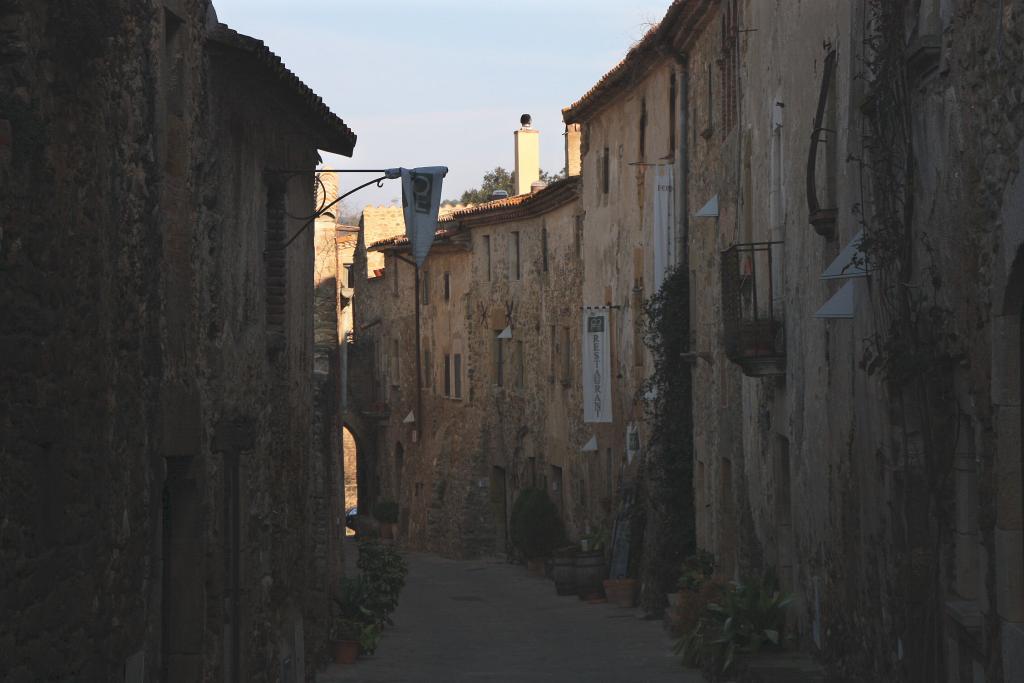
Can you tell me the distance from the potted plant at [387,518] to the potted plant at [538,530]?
12.1 metres

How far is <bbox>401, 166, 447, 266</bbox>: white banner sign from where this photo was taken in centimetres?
1662

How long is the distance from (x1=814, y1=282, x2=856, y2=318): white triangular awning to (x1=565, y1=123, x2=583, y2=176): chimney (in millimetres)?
27551

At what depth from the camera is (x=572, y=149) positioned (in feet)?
131

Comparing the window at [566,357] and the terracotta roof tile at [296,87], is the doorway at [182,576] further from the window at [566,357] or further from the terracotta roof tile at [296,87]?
the window at [566,357]

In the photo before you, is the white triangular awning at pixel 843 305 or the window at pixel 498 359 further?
the window at pixel 498 359

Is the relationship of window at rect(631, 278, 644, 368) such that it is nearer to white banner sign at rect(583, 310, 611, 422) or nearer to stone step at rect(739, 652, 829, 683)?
white banner sign at rect(583, 310, 611, 422)

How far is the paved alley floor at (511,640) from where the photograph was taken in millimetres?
18594

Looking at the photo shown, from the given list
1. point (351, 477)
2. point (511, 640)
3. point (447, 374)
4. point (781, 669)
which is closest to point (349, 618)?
point (511, 640)

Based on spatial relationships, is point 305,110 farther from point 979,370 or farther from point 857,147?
point 979,370

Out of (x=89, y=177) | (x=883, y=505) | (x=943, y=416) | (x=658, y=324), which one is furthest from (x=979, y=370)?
(x=658, y=324)

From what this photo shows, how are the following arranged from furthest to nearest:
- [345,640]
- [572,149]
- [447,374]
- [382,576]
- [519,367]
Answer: [447,374] < [572,149] < [519,367] < [382,576] < [345,640]

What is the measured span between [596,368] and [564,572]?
4.19 m

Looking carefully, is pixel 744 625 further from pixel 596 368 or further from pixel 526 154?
pixel 526 154

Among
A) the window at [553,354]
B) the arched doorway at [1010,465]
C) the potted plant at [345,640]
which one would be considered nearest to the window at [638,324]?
the window at [553,354]
